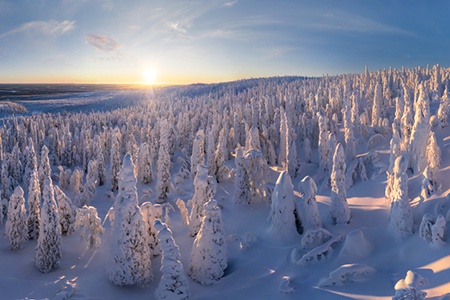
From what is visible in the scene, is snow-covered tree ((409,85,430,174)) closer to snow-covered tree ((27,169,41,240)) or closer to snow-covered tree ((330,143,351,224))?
snow-covered tree ((330,143,351,224))

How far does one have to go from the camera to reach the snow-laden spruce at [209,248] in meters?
18.4

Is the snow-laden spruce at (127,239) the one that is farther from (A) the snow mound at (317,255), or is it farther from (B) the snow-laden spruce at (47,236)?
(A) the snow mound at (317,255)

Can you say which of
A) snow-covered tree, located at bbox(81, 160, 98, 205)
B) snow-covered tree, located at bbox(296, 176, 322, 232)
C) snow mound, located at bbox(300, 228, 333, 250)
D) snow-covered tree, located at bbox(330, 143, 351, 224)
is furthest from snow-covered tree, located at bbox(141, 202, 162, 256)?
snow-covered tree, located at bbox(81, 160, 98, 205)

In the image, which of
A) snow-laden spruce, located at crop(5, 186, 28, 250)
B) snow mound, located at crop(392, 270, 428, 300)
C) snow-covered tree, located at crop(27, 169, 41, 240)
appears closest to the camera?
snow mound, located at crop(392, 270, 428, 300)

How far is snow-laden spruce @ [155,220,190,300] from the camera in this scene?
15.9 meters

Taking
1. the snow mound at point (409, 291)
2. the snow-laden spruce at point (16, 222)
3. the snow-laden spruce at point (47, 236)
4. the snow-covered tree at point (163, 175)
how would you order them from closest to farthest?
1. the snow mound at point (409, 291)
2. the snow-laden spruce at point (47, 236)
3. the snow-laden spruce at point (16, 222)
4. the snow-covered tree at point (163, 175)

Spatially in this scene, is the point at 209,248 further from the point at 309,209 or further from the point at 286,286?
the point at 309,209

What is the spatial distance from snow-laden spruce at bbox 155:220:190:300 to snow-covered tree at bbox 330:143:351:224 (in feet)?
38.3

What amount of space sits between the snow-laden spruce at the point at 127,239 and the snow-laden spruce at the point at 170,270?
2303 mm

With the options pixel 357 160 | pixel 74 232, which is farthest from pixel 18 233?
pixel 357 160

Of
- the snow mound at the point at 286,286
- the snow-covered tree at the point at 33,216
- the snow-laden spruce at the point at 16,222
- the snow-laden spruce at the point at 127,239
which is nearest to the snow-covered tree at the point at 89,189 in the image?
the snow-covered tree at the point at 33,216

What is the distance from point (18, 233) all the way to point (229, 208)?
1650cm

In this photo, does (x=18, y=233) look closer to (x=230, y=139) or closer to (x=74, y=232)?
(x=74, y=232)

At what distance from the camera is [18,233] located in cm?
2238
